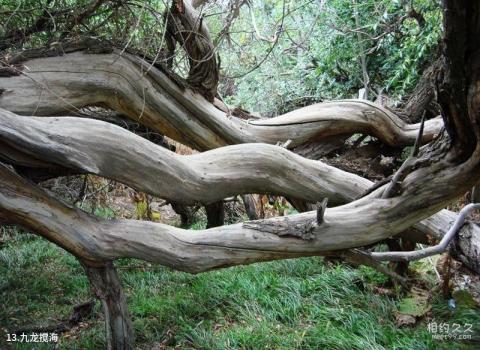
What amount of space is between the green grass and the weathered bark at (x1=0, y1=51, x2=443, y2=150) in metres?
1.27

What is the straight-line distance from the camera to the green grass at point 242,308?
3207 mm

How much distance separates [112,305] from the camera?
300 cm

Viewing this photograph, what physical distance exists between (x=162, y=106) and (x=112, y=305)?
1583mm

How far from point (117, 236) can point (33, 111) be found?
114 centimetres

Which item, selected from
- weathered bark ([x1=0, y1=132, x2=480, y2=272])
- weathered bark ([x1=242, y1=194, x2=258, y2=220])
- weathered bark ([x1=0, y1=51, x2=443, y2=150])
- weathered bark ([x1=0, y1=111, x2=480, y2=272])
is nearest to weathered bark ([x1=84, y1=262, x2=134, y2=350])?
weathered bark ([x1=0, y1=132, x2=480, y2=272])

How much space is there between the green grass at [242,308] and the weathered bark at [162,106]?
1265mm

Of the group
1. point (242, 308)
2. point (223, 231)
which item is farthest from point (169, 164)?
point (242, 308)

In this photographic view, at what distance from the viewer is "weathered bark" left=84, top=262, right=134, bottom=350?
297 centimetres

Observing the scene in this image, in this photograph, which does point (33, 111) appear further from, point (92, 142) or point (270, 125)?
point (270, 125)

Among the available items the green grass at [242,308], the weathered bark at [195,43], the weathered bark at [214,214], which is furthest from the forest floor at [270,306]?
the weathered bark at [195,43]

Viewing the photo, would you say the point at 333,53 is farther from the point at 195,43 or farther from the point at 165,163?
the point at 165,163

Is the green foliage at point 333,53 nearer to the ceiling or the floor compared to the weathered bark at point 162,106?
nearer to the ceiling

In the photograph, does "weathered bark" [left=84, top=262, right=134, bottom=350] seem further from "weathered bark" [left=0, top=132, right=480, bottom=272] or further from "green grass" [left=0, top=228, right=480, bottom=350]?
"green grass" [left=0, top=228, right=480, bottom=350]

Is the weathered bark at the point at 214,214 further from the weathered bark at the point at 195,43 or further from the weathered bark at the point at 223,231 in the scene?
the weathered bark at the point at 223,231
